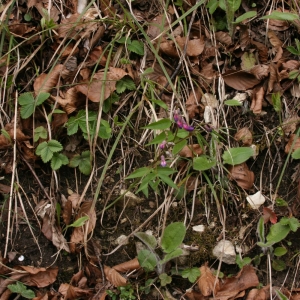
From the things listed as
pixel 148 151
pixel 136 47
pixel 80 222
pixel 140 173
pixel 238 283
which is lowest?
pixel 238 283

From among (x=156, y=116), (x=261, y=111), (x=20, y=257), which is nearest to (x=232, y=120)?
(x=261, y=111)

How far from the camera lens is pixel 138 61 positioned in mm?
2359

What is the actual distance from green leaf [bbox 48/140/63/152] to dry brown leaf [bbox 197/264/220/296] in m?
0.77

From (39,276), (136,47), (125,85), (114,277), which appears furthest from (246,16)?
(39,276)

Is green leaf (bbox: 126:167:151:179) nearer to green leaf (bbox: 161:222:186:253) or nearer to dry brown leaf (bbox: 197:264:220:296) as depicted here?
green leaf (bbox: 161:222:186:253)

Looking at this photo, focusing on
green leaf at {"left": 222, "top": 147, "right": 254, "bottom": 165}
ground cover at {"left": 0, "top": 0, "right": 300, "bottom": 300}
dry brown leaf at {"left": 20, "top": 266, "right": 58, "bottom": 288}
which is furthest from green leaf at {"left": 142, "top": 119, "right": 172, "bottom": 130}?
dry brown leaf at {"left": 20, "top": 266, "right": 58, "bottom": 288}

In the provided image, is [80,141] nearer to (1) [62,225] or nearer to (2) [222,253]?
(1) [62,225]

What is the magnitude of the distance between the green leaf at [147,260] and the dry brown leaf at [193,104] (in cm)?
65

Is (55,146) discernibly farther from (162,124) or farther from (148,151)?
(162,124)

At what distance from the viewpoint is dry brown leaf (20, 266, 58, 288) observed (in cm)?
204

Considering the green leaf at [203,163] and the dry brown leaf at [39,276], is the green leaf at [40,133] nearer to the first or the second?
the dry brown leaf at [39,276]

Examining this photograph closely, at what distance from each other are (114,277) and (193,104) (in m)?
0.83

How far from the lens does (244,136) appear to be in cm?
221

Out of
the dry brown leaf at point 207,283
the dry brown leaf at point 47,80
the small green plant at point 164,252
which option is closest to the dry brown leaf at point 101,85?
the dry brown leaf at point 47,80
